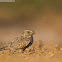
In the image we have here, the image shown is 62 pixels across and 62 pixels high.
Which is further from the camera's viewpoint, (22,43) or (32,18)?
(32,18)

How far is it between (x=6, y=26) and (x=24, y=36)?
522 centimetres

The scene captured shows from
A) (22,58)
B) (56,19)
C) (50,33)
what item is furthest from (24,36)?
(56,19)

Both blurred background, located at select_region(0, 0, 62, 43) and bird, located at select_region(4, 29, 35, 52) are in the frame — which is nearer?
bird, located at select_region(4, 29, 35, 52)

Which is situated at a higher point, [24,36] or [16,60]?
[24,36]

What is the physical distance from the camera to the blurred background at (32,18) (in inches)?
349

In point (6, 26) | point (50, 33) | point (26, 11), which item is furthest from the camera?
point (26, 11)

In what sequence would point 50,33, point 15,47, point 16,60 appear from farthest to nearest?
point 50,33
point 15,47
point 16,60

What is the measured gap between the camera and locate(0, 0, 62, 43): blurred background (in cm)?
887

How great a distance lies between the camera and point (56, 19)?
34.6ft

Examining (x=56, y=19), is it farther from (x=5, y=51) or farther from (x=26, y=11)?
(x=5, y=51)

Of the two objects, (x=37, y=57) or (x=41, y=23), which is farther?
(x=41, y=23)

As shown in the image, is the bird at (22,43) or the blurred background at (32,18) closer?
the bird at (22,43)

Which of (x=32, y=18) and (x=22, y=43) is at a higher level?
(x=32, y=18)

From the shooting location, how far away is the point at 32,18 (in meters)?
11.1
